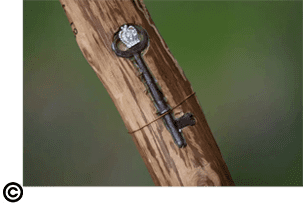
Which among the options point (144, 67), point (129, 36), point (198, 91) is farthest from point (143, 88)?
point (198, 91)

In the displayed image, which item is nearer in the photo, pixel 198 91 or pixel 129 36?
pixel 129 36

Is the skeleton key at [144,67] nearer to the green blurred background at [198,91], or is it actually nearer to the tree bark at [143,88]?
the tree bark at [143,88]

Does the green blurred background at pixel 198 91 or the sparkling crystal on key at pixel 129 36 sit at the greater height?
the sparkling crystal on key at pixel 129 36

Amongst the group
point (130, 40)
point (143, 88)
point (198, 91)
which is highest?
point (130, 40)

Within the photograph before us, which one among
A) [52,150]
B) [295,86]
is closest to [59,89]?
[52,150]

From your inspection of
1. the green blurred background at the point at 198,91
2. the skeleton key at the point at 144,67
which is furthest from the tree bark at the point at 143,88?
the green blurred background at the point at 198,91

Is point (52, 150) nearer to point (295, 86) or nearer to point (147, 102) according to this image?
point (147, 102)

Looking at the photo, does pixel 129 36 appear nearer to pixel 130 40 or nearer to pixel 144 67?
pixel 130 40
